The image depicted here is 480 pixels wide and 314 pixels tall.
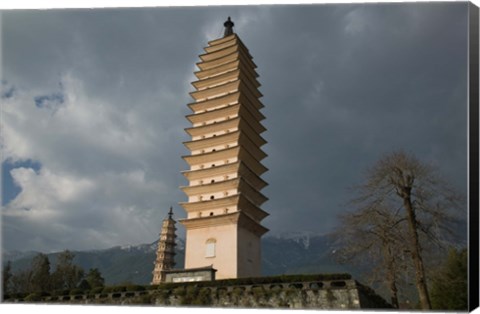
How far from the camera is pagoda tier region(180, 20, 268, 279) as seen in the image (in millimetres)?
20812

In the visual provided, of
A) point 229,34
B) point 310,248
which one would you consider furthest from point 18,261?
point 229,34

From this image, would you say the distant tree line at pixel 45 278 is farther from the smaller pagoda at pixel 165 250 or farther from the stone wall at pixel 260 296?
the stone wall at pixel 260 296

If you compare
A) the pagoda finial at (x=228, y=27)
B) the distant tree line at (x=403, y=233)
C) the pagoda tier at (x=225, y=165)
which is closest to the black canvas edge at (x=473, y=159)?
the distant tree line at (x=403, y=233)

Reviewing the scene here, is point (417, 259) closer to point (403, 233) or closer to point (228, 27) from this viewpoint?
point (403, 233)

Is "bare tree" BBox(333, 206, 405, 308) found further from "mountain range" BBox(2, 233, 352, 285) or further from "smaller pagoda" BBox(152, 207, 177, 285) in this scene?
"mountain range" BBox(2, 233, 352, 285)

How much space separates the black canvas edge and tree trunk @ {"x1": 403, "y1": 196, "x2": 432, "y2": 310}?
1.41m

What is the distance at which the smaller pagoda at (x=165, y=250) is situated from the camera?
1427 inches

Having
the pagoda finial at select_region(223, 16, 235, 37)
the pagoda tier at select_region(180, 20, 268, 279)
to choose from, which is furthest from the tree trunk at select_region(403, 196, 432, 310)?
the pagoda finial at select_region(223, 16, 235, 37)

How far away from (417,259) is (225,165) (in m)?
11.6

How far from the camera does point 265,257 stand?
15775 centimetres

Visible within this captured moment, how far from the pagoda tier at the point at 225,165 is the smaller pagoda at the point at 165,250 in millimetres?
14232

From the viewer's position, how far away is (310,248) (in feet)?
524

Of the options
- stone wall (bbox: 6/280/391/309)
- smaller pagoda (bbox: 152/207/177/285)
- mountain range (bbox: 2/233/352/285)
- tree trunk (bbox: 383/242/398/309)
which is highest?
mountain range (bbox: 2/233/352/285)

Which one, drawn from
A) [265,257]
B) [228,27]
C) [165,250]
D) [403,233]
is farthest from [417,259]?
[265,257]
